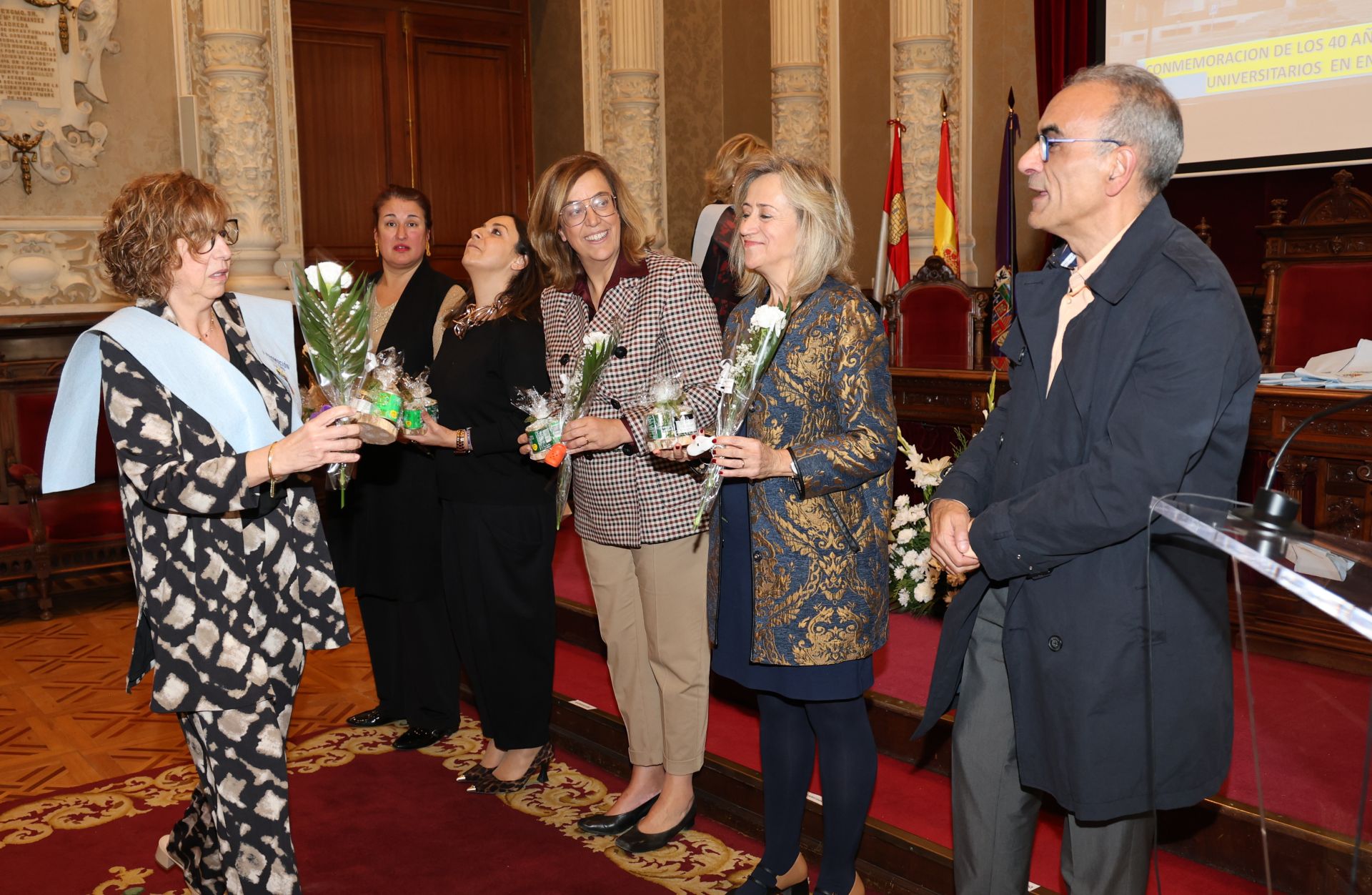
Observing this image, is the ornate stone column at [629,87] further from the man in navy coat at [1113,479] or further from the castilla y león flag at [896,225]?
the man in navy coat at [1113,479]

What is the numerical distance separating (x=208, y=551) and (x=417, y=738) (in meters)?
1.73

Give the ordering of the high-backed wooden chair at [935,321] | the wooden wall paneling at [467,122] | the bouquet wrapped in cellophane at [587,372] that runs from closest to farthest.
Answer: the bouquet wrapped in cellophane at [587,372] < the high-backed wooden chair at [935,321] < the wooden wall paneling at [467,122]

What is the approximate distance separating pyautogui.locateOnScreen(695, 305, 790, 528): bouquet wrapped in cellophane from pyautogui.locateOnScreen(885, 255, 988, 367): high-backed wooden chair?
4.02 metres

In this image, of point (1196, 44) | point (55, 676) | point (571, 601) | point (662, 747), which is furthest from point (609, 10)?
point (662, 747)

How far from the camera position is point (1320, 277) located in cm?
560

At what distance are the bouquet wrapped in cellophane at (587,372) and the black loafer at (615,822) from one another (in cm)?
98

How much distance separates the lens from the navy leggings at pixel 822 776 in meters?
2.45

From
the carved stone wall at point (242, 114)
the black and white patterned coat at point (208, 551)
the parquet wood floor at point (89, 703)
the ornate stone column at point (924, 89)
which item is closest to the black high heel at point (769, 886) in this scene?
the black and white patterned coat at point (208, 551)

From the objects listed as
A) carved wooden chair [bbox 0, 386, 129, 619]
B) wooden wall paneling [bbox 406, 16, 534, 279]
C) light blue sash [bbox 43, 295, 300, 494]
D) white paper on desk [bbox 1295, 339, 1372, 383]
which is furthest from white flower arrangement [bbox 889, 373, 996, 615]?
wooden wall paneling [bbox 406, 16, 534, 279]

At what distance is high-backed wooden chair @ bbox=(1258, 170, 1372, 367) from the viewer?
5.48 m

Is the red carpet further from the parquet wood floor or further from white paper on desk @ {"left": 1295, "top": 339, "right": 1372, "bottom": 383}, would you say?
white paper on desk @ {"left": 1295, "top": 339, "right": 1372, "bottom": 383}

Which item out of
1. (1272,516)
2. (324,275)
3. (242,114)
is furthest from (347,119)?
(1272,516)

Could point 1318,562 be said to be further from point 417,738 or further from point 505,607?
point 417,738

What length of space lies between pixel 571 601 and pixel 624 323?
194 cm
